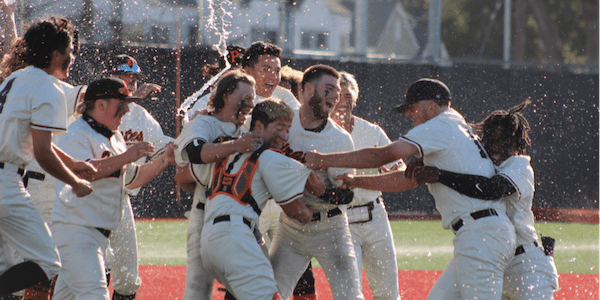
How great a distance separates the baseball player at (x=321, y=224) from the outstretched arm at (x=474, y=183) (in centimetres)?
53

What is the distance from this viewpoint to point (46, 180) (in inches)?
204

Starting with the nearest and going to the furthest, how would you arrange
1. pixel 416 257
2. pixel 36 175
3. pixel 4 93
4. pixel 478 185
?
pixel 4 93
pixel 478 185
pixel 36 175
pixel 416 257

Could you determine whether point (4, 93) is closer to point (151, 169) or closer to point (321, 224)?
point (151, 169)

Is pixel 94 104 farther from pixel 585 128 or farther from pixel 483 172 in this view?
pixel 585 128

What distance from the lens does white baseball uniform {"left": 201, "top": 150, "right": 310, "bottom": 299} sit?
11.5ft

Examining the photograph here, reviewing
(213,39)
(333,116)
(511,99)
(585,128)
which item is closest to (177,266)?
(333,116)

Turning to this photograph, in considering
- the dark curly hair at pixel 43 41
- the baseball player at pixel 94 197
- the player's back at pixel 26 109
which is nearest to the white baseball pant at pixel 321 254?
the baseball player at pixel 94 197

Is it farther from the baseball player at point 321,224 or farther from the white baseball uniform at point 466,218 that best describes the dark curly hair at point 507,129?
the baseball player at point 321,224

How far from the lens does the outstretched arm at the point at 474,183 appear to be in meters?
4.07

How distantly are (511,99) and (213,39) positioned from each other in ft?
20.8

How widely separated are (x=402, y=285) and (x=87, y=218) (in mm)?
3872

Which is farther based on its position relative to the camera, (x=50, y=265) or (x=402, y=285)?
(x=402, y=285)

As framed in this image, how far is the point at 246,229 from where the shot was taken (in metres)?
3.60

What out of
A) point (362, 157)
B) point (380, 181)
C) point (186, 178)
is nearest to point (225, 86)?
point (186, 178)
